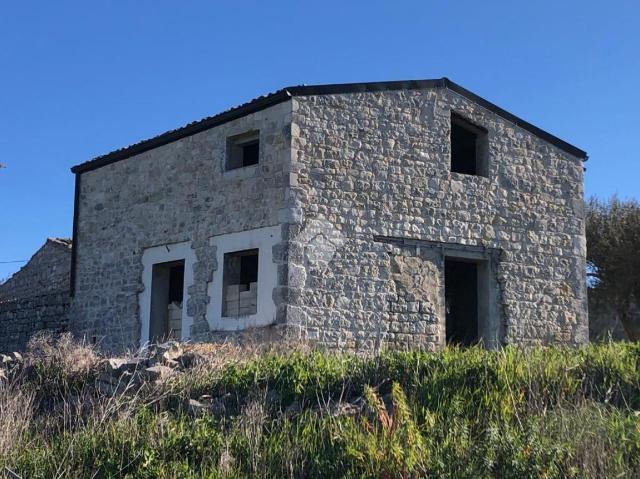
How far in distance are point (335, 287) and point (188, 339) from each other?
9.37ft

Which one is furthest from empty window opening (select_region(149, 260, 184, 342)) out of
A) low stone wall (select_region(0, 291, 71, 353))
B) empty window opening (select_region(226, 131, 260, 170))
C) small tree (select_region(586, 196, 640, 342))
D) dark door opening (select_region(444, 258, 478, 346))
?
small tree (select_region(586, 196, 640, 342))

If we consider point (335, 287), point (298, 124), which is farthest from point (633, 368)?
point (298, 124)

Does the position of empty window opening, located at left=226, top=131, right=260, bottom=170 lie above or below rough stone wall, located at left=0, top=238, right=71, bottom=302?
above

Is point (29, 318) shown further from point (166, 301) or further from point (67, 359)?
point (67, 359)

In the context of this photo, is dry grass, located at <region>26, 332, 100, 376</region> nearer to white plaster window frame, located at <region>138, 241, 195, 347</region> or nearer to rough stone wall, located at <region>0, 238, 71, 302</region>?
white plaster window frame, located at <region>138, 241, 195, 347</region>

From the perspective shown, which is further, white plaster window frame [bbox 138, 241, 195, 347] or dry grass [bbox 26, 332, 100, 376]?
white plaster window frame [bbox 138, 241, 195, 347]

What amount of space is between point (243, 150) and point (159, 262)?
267 cm

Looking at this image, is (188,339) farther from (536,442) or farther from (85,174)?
(536,442)

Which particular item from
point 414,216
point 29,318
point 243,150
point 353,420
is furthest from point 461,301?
point 29,318

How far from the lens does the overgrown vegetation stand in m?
6.29

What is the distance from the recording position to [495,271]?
14383 mm

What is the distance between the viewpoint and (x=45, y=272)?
2034 cm

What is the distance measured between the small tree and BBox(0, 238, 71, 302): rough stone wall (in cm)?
1403

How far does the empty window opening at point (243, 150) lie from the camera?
14.2 metres
